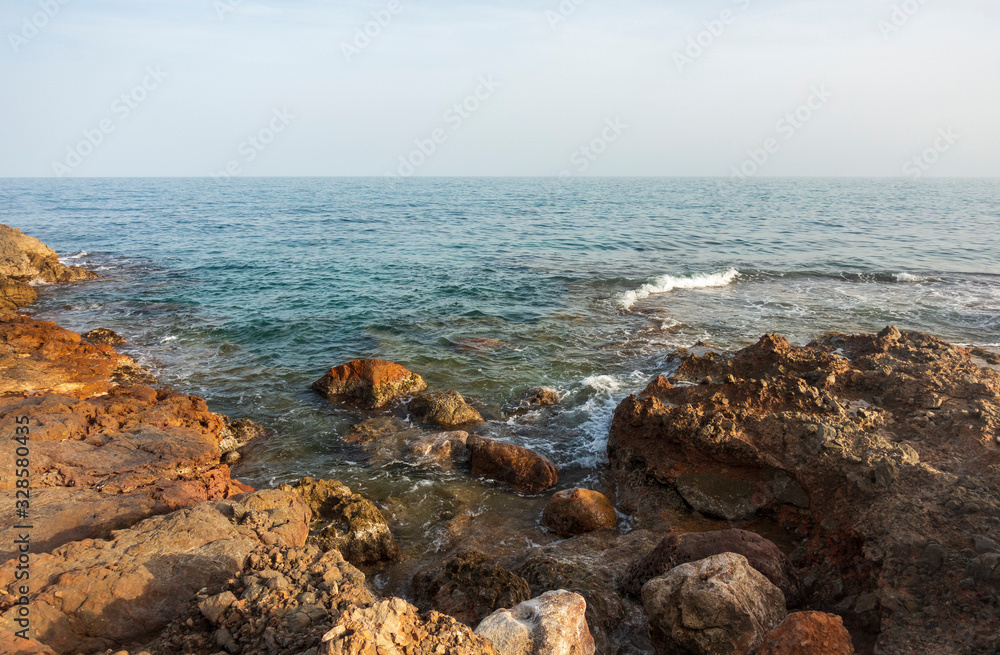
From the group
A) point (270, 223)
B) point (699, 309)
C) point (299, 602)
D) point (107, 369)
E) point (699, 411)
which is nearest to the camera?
point (299, 602)

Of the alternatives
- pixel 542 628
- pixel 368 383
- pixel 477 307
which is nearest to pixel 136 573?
pixel 542 628

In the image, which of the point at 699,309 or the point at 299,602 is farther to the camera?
the point at 699,309

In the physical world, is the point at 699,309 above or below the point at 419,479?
above

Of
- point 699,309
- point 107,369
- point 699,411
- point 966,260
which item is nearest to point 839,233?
point 966,260

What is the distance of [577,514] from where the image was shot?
733 cm

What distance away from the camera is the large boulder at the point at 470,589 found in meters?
5.27

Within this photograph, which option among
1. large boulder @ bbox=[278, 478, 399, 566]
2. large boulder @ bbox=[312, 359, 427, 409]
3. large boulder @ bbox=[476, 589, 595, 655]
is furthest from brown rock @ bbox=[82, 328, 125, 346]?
large boulder @ bbox=[476, 589, 595, 655]

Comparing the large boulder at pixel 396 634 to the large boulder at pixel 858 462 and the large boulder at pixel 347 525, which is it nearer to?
the large boulder at pixel 858 462

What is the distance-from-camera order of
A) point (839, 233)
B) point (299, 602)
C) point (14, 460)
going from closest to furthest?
point (299, 602), point (14, 460), point (839, 233)

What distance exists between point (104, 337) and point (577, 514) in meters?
14.3

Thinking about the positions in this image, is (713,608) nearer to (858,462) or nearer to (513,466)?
(858,462)

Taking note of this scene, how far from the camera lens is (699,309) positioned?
18016 mm

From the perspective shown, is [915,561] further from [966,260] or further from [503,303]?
[966,260]

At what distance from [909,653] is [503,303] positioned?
1544cm
